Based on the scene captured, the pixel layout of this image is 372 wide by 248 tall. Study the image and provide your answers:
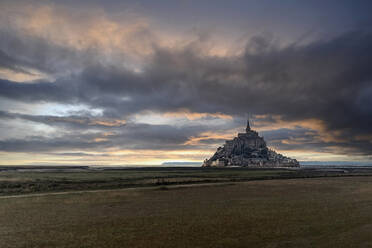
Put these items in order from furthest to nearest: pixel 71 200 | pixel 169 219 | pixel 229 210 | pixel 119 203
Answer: pixel 71 200
pixel 119 203
pixel 229 210
pixel 169 219

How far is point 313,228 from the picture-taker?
18266 millimetres

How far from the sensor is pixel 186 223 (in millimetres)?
20047

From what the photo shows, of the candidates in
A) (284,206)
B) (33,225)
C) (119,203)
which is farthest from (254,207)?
(33,225)

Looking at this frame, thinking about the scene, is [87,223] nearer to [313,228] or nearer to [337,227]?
[313,228]

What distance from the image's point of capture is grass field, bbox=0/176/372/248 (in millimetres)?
15836

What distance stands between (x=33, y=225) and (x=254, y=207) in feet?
62.1

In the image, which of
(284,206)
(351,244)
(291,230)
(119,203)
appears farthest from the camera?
(119,203)

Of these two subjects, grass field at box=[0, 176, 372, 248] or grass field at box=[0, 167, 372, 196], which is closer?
grass field at box=[0, 176, 372, 248]

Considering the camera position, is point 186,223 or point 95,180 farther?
point 95,180

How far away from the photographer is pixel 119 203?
28750 mm

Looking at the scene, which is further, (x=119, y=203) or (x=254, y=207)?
(x=119, y=203)

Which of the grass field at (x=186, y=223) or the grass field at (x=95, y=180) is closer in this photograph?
the grass field at (x=186, y=223)

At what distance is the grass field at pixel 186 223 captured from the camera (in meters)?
15.8

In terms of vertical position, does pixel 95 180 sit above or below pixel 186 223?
above
